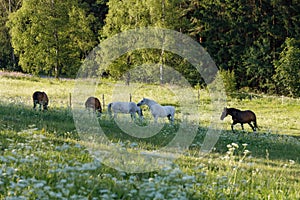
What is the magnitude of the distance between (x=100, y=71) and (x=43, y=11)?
9.99 meters

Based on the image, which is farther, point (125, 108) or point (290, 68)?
point (290, 68)

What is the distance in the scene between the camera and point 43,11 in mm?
51406

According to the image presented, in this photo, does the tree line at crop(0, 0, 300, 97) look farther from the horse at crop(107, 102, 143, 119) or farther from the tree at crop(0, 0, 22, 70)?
the horse at crop(107, 102, 143, 119)

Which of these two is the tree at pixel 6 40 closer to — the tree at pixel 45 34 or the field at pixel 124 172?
the tree at pixel 45 34

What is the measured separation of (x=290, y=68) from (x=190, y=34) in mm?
12957

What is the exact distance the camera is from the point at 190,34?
5597cm

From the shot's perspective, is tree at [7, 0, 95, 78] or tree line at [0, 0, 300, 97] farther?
tree at [7, 0, 95, 78]

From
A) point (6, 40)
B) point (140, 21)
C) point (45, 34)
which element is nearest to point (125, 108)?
point (140, 21)

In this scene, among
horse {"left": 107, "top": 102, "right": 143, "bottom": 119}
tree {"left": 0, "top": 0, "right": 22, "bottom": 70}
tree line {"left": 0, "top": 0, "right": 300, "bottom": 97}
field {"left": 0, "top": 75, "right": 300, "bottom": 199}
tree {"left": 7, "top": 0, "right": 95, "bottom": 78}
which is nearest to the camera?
field {"left": 0, "top": 75, "right": 300, "bottom": 199}

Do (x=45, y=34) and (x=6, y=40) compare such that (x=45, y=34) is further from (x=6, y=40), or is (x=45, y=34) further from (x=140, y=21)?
(x=6, y=40)

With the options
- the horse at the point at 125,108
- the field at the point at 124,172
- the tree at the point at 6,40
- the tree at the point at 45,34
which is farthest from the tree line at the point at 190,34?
the field at the point at 124,172

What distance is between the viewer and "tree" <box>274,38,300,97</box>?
48062mm

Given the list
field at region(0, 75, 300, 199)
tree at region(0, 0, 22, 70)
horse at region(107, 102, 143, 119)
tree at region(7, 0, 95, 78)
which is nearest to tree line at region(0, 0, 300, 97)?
tree at region(7, 0, 95, 78)

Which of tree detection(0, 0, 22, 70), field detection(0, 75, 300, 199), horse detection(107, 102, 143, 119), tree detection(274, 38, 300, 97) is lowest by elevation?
field detection(0, 75, 300, 199)
